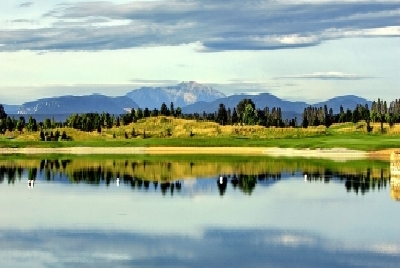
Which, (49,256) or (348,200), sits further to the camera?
(348,200)

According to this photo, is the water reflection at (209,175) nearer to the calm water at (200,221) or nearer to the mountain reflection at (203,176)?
the mountain reflection at (203,176)

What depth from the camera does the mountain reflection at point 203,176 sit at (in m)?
65.2

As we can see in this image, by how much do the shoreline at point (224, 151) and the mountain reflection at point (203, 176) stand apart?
92.8 ft

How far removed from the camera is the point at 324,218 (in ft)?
151

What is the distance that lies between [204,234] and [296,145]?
4080 inches

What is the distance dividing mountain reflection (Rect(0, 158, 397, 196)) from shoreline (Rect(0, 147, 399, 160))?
92.8ft

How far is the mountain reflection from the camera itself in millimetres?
65188

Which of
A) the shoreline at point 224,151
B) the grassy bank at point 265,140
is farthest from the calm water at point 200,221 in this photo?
the grassy bank at point 265,140

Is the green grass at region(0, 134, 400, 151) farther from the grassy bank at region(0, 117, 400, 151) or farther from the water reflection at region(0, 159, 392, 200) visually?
the water reflection at region(0, 159, 392, 200)

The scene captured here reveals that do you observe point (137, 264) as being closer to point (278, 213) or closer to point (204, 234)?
point (204, 234)

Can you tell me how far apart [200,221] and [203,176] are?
32853 mm

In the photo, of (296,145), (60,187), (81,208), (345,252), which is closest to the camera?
Answer: (345,252)

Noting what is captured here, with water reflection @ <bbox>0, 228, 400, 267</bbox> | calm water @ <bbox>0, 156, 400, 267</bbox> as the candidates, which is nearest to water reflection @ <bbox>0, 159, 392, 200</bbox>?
calm water @ <bbox>0, 156, 400, 267</bbox>

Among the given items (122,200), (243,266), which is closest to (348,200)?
(122,200)
